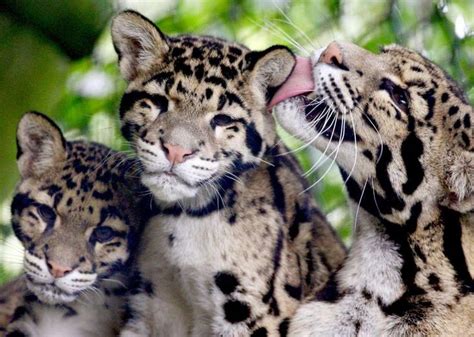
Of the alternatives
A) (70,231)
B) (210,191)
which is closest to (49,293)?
(70,231)

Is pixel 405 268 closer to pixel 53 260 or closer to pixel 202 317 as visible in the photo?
pixel 202 317

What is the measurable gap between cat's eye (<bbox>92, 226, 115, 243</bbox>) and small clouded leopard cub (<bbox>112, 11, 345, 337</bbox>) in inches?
5.6

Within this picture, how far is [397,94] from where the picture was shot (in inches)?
159

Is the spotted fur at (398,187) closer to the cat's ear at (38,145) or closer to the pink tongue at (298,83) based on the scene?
the pink tongue at (298,83)

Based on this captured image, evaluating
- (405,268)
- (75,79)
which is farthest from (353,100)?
(75,79)

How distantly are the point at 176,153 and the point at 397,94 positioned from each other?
0.87 m

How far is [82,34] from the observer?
5.10 m

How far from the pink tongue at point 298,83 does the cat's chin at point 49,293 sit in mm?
1103

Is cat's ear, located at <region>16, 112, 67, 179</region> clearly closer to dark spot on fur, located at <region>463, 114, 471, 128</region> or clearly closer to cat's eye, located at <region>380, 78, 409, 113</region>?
cat's eye, located at <region>380, 78, 409, 113</region>

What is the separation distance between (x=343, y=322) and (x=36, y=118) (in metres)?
1.56

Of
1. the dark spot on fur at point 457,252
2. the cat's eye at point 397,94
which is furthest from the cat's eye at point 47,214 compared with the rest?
the dark spot on fur at point 457,252

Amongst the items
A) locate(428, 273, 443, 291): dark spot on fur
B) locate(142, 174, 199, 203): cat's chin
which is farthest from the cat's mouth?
locate(428, 273, 443, 291): dark spot on fur

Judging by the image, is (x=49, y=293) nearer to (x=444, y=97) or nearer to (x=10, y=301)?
(x=10, y=301)

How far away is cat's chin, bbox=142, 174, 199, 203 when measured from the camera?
155 inches
